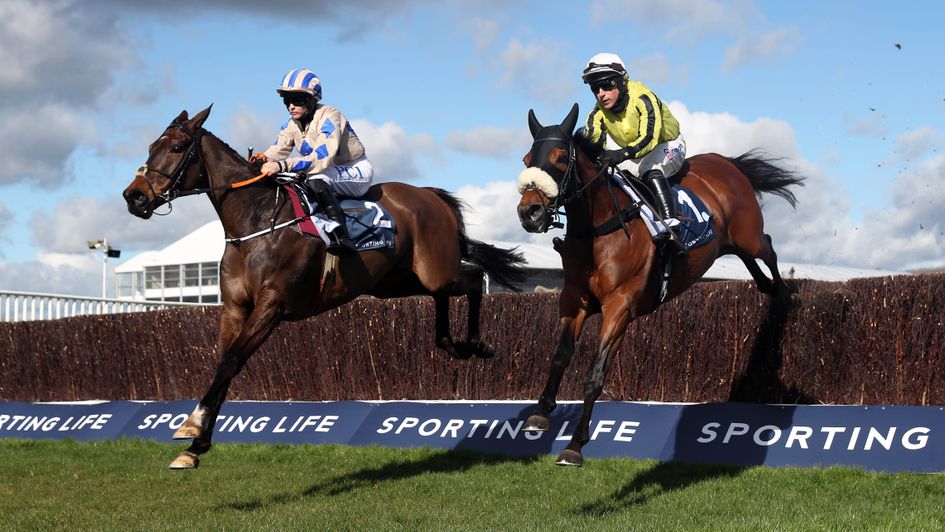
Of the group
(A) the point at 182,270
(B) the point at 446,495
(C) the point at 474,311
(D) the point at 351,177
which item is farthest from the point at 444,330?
(A) the point at 182,270

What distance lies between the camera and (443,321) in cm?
820

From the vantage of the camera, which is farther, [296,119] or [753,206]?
[753,206]

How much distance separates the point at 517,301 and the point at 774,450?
3395 mm

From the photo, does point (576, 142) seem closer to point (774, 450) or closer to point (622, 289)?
point (622, 289)

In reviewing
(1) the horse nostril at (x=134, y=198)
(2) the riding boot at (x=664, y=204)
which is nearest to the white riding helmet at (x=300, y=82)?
(1) the horse nostril at (x=134, y=198)

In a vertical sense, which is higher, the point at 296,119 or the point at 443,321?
the point at 296,119

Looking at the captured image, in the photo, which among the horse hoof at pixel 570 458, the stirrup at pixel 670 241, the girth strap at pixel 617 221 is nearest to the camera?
the horse hoof at pixel 570 458

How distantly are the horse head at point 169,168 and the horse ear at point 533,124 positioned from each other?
216cm

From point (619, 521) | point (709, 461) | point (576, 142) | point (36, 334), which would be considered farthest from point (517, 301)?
point (36, 334)

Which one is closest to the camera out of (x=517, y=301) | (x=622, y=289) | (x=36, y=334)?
(x=622, y=289)

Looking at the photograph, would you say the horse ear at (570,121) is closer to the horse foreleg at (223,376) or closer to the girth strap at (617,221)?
the girth strap at (617,221)

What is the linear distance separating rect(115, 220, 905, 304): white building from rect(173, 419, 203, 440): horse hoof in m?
21.5

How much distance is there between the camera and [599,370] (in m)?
6.30

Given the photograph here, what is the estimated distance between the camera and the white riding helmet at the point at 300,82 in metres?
7.37
